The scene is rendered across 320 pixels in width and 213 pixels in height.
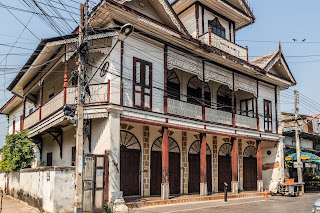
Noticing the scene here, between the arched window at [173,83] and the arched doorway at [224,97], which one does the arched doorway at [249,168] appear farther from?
the arched window at [173,83]

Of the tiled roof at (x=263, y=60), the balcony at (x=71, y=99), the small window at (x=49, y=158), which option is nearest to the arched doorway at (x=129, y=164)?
the balcony at (x=71, y=99)

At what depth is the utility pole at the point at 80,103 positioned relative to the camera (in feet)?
31.3

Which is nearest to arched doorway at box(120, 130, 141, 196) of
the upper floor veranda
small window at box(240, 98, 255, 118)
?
the upper floor veranda

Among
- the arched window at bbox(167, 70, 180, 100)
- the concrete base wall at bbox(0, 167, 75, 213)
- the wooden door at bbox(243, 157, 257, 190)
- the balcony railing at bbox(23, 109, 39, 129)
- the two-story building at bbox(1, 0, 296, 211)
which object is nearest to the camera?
the concrete base wall at bbox(0, 167, 75, 213)

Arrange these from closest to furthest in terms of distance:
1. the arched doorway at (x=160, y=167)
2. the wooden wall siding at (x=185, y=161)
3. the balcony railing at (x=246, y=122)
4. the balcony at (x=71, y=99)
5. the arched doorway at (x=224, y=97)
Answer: the balcony at (x=71, y=99), the arched doorway at (x=160, y=167), the wooden wall siding at (x=185, y=161), the balcony railing at (x=246, y=122), the arched doorway at (x=224, y=97)

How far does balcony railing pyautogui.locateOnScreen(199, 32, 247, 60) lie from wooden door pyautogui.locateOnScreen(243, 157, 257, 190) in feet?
24.9

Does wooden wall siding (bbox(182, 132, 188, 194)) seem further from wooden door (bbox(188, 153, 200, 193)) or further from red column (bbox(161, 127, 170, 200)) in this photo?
red column (bbox(161, 127, 170, 200))

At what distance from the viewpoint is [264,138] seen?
2105cm

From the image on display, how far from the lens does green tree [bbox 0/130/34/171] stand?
674 inches

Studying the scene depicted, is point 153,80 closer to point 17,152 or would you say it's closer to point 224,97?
point 224,97

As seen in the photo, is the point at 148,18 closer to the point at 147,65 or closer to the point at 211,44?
the point at 147,65

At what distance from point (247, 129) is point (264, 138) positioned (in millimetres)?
2013

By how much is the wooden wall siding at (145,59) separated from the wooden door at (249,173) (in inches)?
420

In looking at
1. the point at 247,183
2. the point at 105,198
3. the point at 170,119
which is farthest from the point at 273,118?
the point at 105,198
